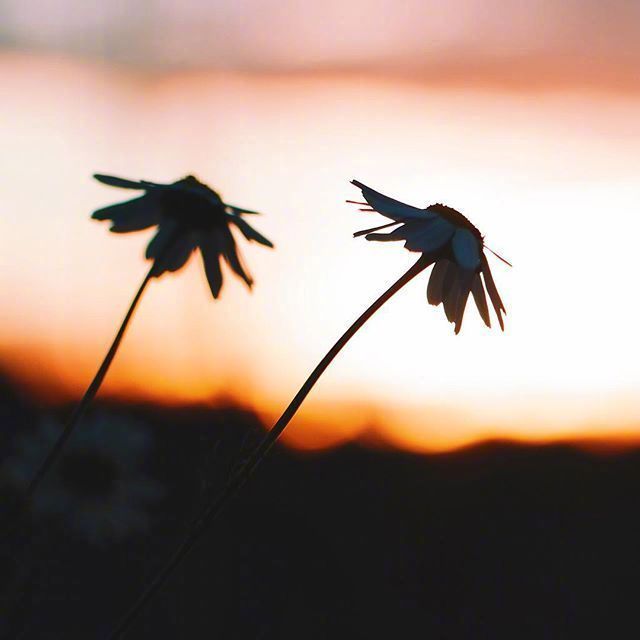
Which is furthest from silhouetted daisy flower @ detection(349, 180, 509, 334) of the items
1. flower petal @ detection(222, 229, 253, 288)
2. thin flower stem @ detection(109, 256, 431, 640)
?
thin flower stem @ detection(109, 256, 431, 640)

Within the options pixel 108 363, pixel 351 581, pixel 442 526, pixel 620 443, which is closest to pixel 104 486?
pixel 351 581

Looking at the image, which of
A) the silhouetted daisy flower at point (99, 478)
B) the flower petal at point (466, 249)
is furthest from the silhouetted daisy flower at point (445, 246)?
the silhouetted daisy flower at point (99, 478)

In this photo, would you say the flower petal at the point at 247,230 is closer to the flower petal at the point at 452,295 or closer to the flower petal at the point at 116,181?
the flower petal at the point at 116,181

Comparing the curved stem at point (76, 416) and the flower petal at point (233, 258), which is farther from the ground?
the flower petal at point (233, 258)

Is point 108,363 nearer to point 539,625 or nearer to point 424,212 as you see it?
point 424,212

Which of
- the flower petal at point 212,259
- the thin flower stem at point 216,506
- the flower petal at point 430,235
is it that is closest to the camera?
the thin flower stem at point 216,506

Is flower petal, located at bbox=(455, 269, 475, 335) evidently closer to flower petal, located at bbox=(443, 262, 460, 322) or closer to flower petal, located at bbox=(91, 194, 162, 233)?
flower petal, located at bbox=(443, 262, 460, 322)

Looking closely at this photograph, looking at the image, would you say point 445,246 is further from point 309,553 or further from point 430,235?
point 309,553
